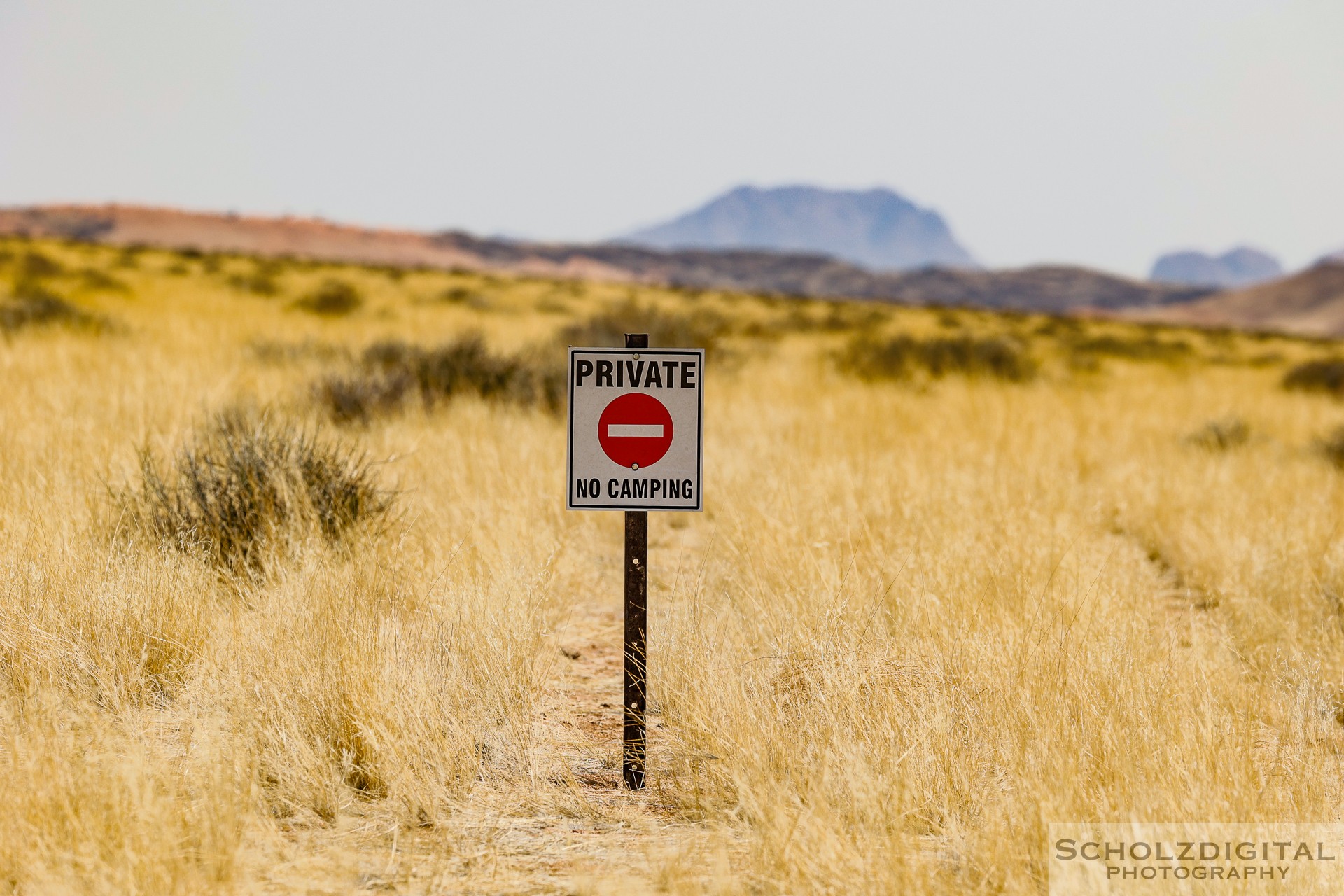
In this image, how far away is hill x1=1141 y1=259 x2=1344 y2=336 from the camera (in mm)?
107375

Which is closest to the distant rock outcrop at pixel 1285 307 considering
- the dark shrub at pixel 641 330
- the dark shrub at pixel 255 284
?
the dark shrub at pixel 641 330

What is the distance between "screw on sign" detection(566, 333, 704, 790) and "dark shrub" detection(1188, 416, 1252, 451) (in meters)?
7.57

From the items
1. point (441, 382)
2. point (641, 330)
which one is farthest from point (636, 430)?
point (641, 330)

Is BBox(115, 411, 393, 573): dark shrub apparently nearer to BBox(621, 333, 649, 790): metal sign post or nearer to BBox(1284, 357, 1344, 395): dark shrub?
BBox(621, 333, 649, 790): metal sign post

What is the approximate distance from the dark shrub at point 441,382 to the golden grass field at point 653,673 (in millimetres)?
725

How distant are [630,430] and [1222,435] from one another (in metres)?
8.73

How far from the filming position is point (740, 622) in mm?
3746

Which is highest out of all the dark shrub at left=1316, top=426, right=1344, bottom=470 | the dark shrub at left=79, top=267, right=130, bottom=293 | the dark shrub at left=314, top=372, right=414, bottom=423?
the dark shrub at left=79, top=267, right=130, bottom=293

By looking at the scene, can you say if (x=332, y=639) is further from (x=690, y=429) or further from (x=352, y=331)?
(x=352, y=331)

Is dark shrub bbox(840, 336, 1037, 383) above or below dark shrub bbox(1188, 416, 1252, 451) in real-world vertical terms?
above

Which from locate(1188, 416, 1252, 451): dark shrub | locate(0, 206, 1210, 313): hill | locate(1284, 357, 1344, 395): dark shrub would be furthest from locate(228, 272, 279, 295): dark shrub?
locate(0, 206, 1210, 313): hill

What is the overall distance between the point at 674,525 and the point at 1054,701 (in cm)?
354

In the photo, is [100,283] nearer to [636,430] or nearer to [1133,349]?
[636,430]

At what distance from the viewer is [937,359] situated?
13.8 m
